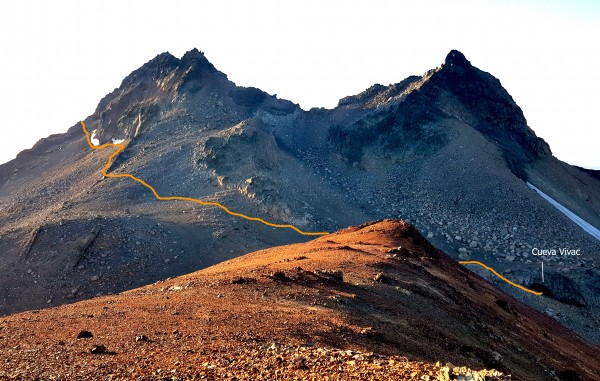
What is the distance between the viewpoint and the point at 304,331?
16344 mm

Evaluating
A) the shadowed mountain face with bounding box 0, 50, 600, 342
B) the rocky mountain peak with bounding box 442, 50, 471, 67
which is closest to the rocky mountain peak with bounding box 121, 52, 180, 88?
the shadowed mountain face with bounding box 0, 50, 600, 342

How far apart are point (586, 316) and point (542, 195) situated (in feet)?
78.9

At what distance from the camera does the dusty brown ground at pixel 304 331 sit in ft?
42.5

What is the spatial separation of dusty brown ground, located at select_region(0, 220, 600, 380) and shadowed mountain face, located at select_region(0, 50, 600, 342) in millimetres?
19383

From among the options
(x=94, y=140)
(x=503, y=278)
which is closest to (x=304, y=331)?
(x=503, y=278)

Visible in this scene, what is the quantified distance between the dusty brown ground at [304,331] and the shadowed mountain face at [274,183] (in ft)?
63.6

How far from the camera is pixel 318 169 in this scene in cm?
7062

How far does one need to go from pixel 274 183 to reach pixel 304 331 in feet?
142

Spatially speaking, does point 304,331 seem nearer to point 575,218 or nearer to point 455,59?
point 575,218

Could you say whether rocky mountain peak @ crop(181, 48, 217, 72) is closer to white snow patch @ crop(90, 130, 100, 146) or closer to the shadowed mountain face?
the shadowed mountain face

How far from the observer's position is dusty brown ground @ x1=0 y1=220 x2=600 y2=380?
12.9 meters

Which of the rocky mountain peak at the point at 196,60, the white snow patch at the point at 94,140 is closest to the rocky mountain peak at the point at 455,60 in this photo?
the rocky mountain peak at the point at 196,60

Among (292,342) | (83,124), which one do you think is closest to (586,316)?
(292,342)

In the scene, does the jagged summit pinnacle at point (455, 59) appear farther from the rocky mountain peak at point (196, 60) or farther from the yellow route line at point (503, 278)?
the yellow route line at point (503, 278)
